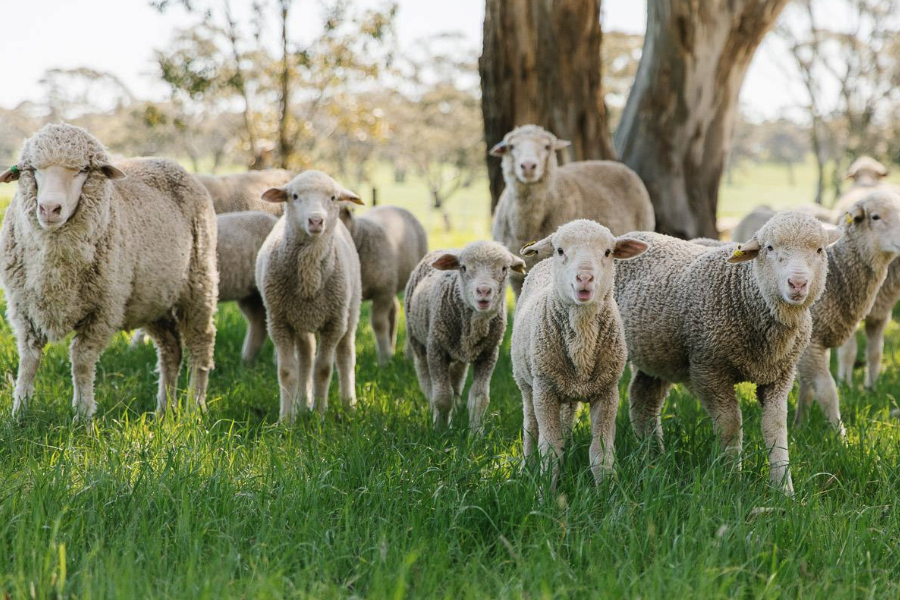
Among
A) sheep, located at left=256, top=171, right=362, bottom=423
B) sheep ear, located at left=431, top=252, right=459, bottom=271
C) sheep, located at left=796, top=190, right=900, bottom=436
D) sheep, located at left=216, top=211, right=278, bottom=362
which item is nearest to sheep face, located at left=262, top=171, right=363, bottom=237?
sheep, located at left=256, top=171, right=362, bottom=423

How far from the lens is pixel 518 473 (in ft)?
11.7

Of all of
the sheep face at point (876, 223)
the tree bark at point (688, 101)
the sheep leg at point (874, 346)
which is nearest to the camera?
the sheep face at point (876, 223)

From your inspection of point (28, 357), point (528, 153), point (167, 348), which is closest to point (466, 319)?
point (167, 348)

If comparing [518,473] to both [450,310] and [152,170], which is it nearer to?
[450,310]

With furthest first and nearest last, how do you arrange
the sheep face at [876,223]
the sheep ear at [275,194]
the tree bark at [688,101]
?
the tree bark at [688,101] → the sheep ear at [275,194] → the sheep face at [876,223]

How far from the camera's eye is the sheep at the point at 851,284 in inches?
192

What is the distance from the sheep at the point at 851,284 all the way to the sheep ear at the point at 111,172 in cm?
403

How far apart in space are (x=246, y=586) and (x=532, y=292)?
223 centimetres

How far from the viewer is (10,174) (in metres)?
4.42

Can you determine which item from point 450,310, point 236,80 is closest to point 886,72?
point 236,80

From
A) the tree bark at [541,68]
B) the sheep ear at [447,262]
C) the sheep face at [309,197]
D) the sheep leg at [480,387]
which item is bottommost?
the sheep leg at [480,387]

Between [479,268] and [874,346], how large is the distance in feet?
11.4

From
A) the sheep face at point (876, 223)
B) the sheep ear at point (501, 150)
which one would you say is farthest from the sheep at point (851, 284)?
the sheep ear at point (501, 150)

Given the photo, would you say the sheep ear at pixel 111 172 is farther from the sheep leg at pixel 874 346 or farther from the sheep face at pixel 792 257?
the sheep leg at pixel 874 346
